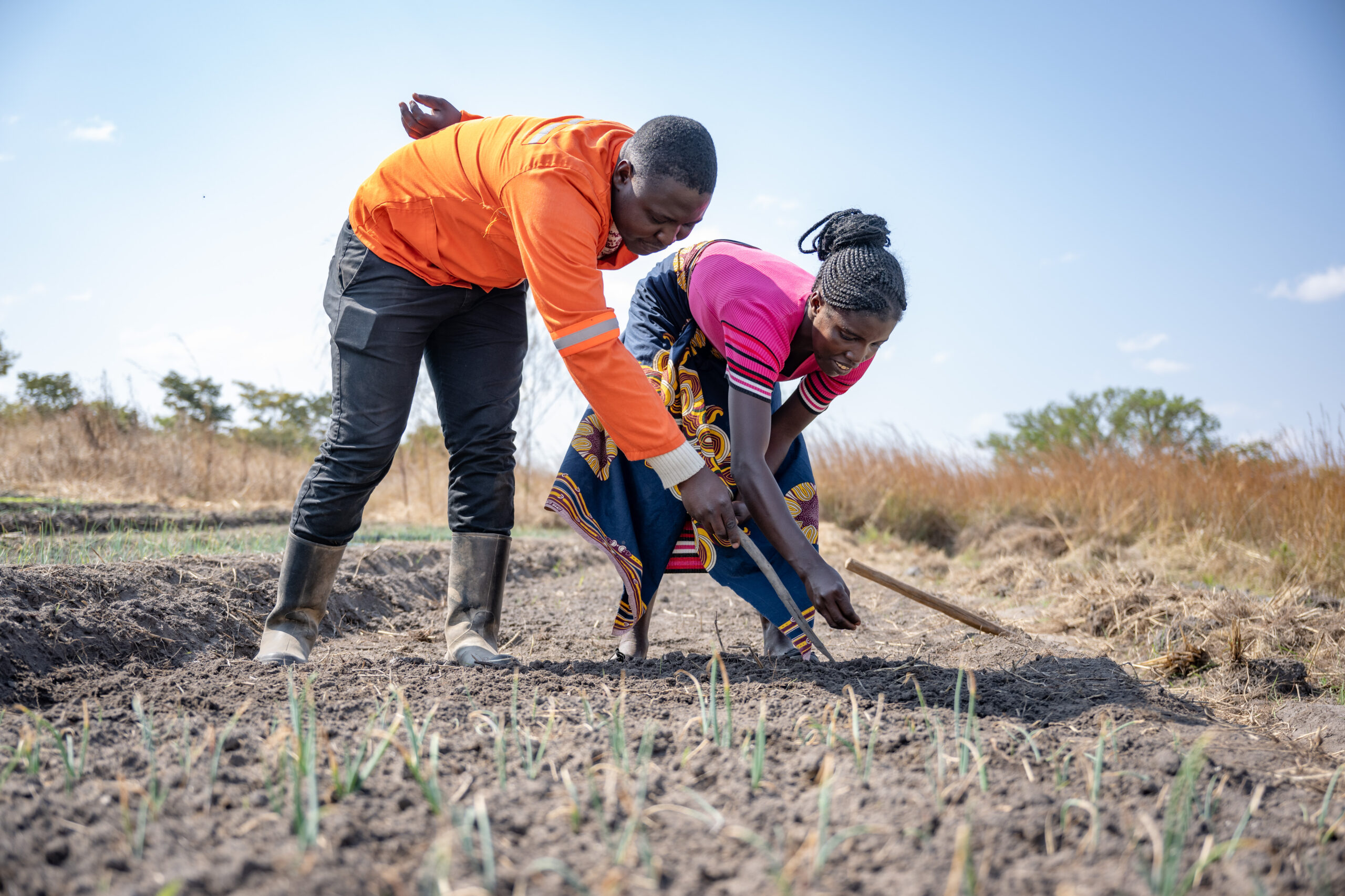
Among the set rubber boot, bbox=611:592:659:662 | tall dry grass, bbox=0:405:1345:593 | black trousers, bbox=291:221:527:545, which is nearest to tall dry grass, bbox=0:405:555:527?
tall dry grass, bbox=0:405:1345:593

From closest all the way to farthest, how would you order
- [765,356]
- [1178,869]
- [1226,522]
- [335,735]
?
[1178,869]
[335,735]
[765,356]
[1226,522]

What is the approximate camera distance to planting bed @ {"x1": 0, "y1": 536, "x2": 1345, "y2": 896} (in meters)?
1.14

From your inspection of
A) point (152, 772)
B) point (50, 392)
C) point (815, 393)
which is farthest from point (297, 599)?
point (50, 392)

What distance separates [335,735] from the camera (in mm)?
1685

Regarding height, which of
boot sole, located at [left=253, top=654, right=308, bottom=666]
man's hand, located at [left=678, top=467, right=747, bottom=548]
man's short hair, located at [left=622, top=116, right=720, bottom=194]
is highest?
man's short hair, located at [left=622, top=116, right=720, bottom=194]

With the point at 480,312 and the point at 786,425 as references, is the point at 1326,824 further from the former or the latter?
the point at 480,312

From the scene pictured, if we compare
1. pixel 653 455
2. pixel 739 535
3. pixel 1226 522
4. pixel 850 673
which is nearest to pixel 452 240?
pixel 653 455

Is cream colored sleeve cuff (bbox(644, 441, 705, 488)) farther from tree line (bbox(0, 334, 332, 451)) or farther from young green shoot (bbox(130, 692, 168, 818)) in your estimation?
tree line (bbox(0, 334, 332, 451))

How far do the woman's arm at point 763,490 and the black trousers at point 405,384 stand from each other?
780 millimetres

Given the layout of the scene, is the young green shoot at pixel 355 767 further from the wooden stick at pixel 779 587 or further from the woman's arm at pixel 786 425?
the woman's arm at pixel 786 425

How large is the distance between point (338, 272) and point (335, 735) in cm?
140

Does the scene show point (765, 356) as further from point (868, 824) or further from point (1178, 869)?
point (1178, 869)

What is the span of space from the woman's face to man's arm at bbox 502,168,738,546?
531 mm

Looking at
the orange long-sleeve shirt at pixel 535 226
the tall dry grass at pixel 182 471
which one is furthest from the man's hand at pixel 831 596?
the tall dry grass at pixel 182 471
